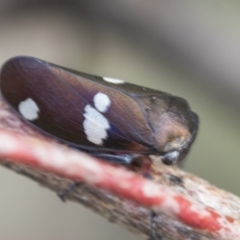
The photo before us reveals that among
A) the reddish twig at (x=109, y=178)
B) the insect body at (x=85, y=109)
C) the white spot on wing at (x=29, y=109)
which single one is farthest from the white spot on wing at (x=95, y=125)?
the reddish twig at (x=109, y=178)

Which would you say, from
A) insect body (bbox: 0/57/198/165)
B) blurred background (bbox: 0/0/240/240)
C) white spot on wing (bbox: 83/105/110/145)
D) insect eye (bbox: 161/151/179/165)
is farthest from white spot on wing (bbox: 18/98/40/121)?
blurred background (bbox: 0/0/240/240)

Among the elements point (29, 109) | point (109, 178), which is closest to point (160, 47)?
point (29, 109)

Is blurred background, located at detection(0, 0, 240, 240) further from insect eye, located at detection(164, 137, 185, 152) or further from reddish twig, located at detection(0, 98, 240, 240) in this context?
reddish twig, located at detection(0, 98, 240, 240)

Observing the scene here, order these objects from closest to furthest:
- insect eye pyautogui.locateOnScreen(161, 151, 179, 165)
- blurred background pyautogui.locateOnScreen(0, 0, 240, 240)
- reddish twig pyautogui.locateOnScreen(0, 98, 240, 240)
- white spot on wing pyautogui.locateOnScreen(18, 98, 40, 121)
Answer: reddish twig pyautogui.locateOnScreen(0, 98, 240, 240) → white spot on wing pyautogui.locateOnScreen(18, 98, 40, 121) → insect eye pyautogui.locateOnScreen(161, 151, 179, 165) → blurred background pyautogui.locateOnScreen(0, 0, 240, 240)

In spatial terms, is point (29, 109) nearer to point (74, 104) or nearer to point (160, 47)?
point (74, 104)

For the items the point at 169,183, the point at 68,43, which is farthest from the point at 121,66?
the point at 169,183

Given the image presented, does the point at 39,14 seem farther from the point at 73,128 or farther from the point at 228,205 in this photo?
the point at 228,205

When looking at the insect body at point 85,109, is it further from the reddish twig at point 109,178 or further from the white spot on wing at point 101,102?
the reddish twig at point 109,178
